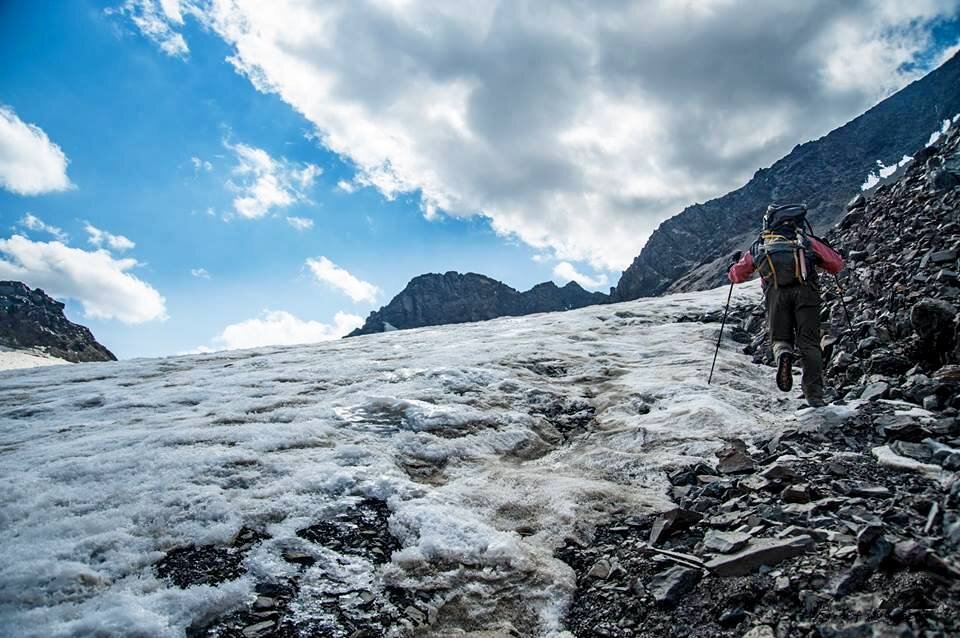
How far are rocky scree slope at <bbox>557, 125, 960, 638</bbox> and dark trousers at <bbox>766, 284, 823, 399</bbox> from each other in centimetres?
56

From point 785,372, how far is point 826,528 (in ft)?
17.2

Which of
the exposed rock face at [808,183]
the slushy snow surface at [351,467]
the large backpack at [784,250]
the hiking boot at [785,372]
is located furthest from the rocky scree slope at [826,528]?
the exposed rock face at [808,183]

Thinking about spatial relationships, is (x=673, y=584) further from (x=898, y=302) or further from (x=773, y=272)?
(x=898, y=302)

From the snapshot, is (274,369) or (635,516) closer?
(635,516)

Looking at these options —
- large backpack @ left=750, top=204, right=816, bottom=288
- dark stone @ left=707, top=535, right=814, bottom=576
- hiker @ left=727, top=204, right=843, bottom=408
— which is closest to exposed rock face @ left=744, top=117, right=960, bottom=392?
hiker @ left=727, top=204, right=843, bottom=408

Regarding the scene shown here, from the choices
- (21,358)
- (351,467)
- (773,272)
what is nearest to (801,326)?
(773,272)

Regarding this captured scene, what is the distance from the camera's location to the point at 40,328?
164m

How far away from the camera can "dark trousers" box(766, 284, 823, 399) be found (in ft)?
26.4

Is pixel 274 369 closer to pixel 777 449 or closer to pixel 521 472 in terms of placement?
pixel 521 472

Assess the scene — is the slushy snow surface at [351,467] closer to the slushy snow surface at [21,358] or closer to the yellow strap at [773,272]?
the yellow strap at [773,272]

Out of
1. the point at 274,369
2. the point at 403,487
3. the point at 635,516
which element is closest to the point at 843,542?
the point at 635,516

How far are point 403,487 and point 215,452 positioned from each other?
2.78 metres

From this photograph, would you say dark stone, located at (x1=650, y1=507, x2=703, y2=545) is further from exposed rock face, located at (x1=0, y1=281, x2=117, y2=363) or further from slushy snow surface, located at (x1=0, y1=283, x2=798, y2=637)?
exposed rock face, located at (x1=0, y1=281, x2=117, y2=363)

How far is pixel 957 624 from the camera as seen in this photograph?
2.74 m
